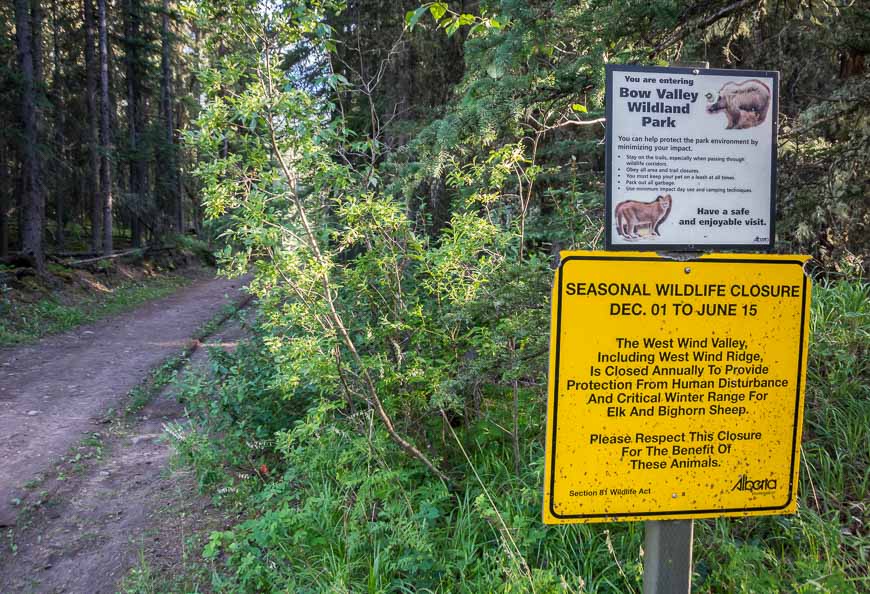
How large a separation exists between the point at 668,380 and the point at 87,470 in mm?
5677

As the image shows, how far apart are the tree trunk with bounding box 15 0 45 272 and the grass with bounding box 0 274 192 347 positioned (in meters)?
1.66

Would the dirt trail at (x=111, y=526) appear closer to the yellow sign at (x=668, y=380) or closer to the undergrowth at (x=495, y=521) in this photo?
the undergrowth at (x=495, y=521)

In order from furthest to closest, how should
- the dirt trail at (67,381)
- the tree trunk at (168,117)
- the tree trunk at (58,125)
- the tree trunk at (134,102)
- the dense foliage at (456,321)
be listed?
the tree trunk at (168,117), the tree trunk at (134,102), the tree trunk at (58,125), the dirt trail at (67,381), the dense foliage at (456,321)

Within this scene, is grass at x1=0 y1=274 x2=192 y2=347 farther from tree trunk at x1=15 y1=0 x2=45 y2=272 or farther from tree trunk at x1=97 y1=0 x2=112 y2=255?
tree trunk at x1=97 y1=0 x2=112 y2=255

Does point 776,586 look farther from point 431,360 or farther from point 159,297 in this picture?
point 159,297

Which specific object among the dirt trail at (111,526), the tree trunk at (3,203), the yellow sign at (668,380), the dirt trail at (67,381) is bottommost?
the dirt trail at (111,526)

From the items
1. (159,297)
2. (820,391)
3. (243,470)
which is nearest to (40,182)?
(159,297)

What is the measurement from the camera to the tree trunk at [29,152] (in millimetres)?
14133

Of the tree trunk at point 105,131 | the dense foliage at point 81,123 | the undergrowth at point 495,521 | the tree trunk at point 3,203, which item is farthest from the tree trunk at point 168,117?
the undergrowth at point 495,521

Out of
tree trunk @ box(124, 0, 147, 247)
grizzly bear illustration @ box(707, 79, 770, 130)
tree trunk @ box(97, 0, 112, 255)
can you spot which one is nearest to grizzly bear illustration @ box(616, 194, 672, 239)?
grizzly bear illustration @ box(707, 79, 770, 130)

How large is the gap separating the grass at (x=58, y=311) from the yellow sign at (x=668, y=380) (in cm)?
1157

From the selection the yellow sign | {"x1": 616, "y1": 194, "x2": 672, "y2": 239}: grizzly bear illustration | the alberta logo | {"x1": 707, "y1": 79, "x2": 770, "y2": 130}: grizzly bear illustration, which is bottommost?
the alberta logo

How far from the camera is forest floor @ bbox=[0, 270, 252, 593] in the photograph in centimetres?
403

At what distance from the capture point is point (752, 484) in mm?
1601
